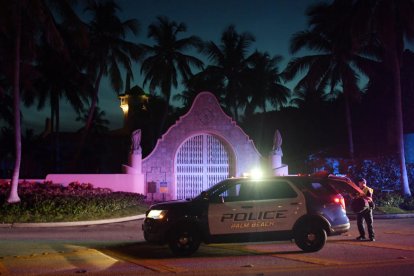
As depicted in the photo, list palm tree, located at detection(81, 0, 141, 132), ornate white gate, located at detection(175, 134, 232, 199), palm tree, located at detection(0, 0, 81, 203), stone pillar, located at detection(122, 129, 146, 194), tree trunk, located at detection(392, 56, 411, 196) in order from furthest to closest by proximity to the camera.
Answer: palm tree, located at detection(81, 0, 141, 132)
ornate white gate, located at detection(175, 134, 232, 199)
stone pillar, located at detection(122, 129, 146, 194)
tree trunk, located at detection(392, 56, 411, 196)
palm tree, located at detection(0, 0, 81, 203)

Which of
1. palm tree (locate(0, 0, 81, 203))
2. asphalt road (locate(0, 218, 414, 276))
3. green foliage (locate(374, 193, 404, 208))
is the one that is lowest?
asphalt road (locate(0, 218, 414, 276))

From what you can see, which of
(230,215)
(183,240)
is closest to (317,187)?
(230,215)

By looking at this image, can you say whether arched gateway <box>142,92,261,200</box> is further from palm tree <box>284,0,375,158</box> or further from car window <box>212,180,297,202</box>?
car window <box>212,180,297,202</box>

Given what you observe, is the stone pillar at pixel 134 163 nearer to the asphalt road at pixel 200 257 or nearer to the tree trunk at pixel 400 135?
the asphalt road at pixel 200 257

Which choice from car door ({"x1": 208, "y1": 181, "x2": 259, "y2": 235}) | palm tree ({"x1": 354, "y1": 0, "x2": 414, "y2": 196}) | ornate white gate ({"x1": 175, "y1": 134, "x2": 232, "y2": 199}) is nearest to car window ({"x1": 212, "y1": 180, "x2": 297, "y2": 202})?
car door ({"x1": 208, "y1": 181, "x2": 259, "y2": 235})

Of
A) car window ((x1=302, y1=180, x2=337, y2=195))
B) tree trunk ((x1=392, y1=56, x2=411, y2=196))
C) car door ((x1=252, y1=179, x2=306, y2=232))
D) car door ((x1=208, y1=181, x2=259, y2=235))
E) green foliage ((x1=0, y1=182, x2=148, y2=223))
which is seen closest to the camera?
car door ((x1=208, y1=181, x2=259, y2=235))

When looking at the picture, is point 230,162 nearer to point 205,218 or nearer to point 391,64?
point 391,64

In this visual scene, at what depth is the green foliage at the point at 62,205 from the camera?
793 inches

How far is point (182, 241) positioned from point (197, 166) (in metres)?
17.6

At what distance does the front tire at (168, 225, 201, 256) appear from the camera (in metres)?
11.5

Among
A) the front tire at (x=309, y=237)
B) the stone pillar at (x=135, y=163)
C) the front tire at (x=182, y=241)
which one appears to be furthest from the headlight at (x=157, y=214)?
the stone pillar at (x=135, y=163)

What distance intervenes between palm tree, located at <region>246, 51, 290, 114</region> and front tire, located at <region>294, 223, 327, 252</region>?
1222 inches

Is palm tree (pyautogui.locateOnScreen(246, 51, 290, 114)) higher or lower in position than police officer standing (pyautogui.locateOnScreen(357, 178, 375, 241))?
higher

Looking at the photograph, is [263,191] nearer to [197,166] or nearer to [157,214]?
[157,214]
